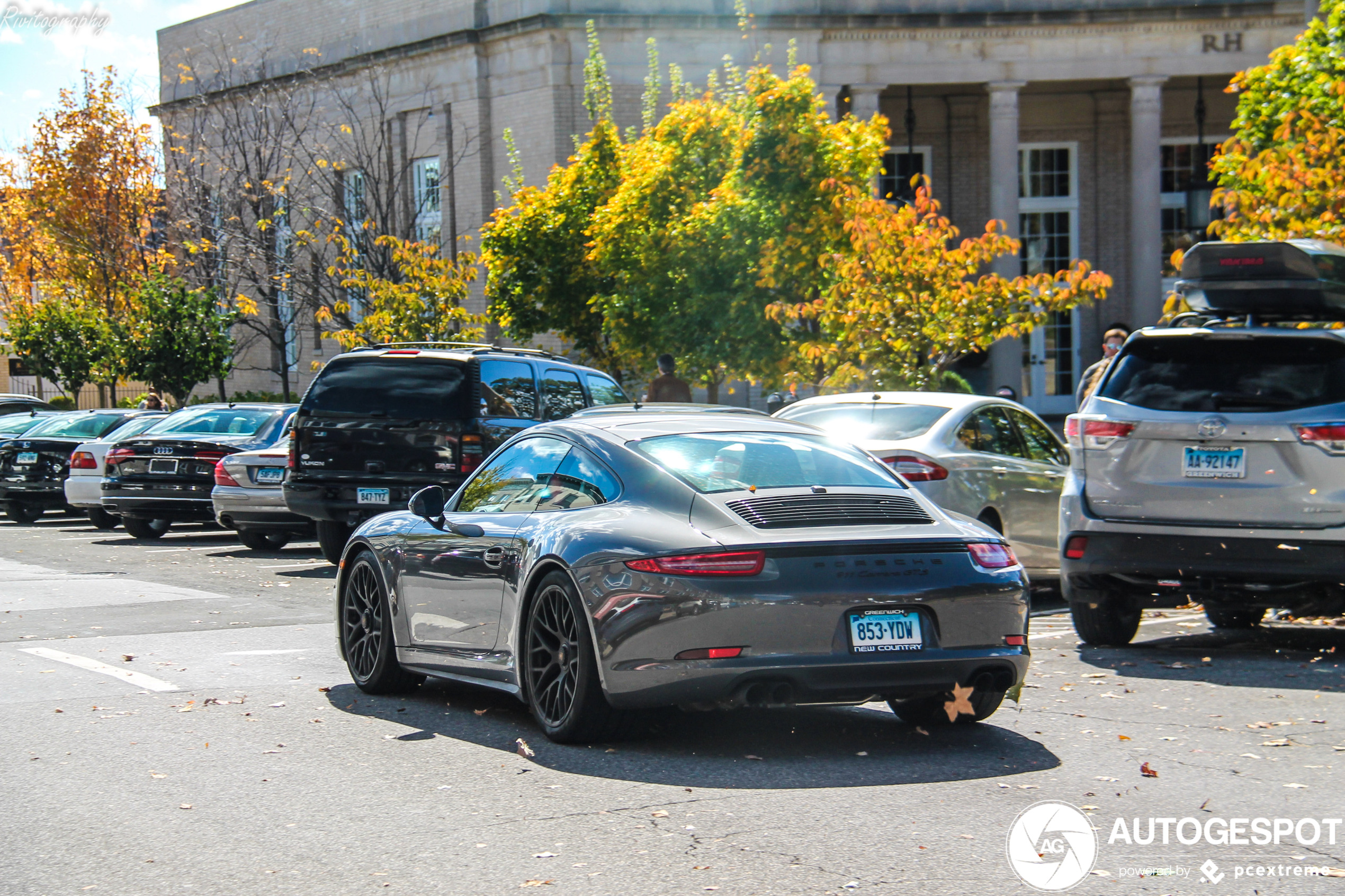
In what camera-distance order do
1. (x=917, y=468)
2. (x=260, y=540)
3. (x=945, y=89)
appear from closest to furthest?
1. (x=917, y=468)
2. (x=260, y=540)
3. (x=945, y=89)

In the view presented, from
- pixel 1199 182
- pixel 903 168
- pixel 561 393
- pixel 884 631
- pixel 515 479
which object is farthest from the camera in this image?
pixel 903 168

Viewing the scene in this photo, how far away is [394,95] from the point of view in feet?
121

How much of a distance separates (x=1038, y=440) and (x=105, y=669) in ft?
24.6

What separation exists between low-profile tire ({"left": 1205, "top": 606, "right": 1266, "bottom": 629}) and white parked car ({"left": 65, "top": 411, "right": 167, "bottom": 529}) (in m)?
14.7

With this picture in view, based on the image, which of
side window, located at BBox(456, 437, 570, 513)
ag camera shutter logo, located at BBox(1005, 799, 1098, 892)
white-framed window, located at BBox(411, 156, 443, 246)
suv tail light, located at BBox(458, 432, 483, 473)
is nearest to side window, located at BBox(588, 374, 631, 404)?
suv tail light, located at BBox(458, 432, 483, 473)

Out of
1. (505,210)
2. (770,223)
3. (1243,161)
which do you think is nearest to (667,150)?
(770,223)

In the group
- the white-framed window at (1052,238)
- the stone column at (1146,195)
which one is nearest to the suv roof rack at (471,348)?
the stone column at (1146,195)

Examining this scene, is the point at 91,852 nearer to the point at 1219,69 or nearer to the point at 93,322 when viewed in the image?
the point at 1219,69

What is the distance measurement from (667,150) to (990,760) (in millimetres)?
16587

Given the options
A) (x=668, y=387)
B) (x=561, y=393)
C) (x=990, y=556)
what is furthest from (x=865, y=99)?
(x=990, y=556)

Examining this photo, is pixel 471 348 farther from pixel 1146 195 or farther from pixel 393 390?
pixel 1146 195

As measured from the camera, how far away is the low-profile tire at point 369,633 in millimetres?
8094

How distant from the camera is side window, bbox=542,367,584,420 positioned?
14.7 meters

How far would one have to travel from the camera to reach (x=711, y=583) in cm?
619
